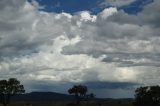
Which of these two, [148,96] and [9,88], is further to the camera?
[9,88]

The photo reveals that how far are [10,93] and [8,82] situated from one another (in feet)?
16.9

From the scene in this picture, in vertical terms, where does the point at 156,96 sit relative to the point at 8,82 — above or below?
below

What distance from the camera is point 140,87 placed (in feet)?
501

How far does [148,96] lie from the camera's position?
483 feet

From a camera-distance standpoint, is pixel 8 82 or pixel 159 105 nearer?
pixel 159 105

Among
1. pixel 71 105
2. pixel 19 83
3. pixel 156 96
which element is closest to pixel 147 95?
pixel 156 96

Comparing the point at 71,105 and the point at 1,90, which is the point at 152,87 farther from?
the point at 1,90

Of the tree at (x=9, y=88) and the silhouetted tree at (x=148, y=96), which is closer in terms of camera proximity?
the silhouetted tree at (x=148, y=96)

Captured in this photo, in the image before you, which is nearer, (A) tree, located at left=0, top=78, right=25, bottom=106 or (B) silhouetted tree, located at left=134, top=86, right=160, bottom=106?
(B) silhouetted tree, located at left=134, top=86, right=160, bottom=106

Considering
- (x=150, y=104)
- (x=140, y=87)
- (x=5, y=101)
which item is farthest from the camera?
(x=5, y=101)

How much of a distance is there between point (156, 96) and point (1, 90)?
78.1m

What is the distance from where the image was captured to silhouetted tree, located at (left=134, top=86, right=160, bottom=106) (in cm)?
14338

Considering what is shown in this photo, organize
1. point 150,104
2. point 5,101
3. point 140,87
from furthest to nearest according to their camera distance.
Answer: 1. point 5,101
2. point 140,87
3. point 150,104

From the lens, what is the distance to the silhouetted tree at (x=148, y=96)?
143375 mm
